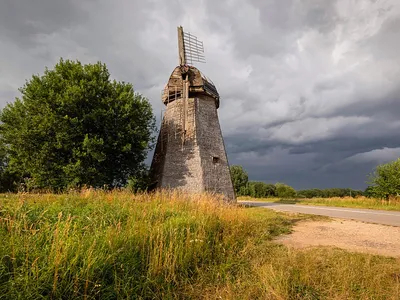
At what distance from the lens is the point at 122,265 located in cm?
343

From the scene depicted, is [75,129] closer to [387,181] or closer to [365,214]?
[365,214]

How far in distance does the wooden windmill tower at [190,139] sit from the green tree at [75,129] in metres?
2.18

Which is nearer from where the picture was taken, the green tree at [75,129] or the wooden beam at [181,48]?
the green tree at [75,129]

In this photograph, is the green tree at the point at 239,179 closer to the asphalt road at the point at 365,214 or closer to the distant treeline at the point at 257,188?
the distant treeline at the point at 257,188

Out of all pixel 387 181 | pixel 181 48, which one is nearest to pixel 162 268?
pixel 181 48

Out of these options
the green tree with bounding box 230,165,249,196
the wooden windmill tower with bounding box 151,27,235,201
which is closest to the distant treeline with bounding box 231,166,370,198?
the green tree with bounding box 230,165,249,196

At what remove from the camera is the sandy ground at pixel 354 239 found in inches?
235

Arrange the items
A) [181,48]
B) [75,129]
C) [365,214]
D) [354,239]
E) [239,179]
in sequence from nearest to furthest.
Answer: [354,239]
[365,214]
[75,129]
[181,48]
[239,179]

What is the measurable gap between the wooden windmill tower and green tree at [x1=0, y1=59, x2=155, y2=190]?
7.14 ft

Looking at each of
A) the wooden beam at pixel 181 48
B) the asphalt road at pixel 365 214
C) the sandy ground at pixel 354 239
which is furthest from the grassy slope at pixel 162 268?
the wooden beam at pixel 181 48

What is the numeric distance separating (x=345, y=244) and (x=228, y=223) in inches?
130

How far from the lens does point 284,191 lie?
57.7 metres

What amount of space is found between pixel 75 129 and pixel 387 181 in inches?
1091

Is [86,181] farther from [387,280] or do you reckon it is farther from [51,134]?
[387,280]
